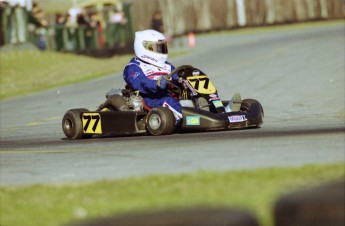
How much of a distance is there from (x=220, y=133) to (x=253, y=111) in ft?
2.10

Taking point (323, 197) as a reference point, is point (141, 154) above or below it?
below

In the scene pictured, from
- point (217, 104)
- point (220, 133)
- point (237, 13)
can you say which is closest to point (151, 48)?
point (217, 104)

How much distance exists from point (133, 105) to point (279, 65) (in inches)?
442

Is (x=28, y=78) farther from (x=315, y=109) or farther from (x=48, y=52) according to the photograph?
(x=315, y=109)

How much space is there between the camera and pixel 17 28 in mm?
29344

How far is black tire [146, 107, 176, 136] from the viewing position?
10930 millimetres

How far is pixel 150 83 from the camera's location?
1141 cm

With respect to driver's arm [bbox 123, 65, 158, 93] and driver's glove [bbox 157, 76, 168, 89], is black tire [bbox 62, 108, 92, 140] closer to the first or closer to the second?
driver's arm [bbox 123, 65, 158, 93]

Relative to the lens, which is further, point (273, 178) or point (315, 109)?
point (315, 109)

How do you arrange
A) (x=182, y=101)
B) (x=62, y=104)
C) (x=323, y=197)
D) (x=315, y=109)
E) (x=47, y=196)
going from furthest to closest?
1. (x=62, y=104)
2. (x=315, y=109)
3. (x=182, y=101)
4. (x=47, y=196)
5. (x=323, y=197)

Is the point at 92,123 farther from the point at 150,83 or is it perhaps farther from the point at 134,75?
the point at 150,83

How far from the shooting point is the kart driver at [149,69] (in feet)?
37.6

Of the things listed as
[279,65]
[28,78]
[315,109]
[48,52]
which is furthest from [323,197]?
[48,52]

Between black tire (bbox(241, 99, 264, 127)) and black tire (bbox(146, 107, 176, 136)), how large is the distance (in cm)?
97
